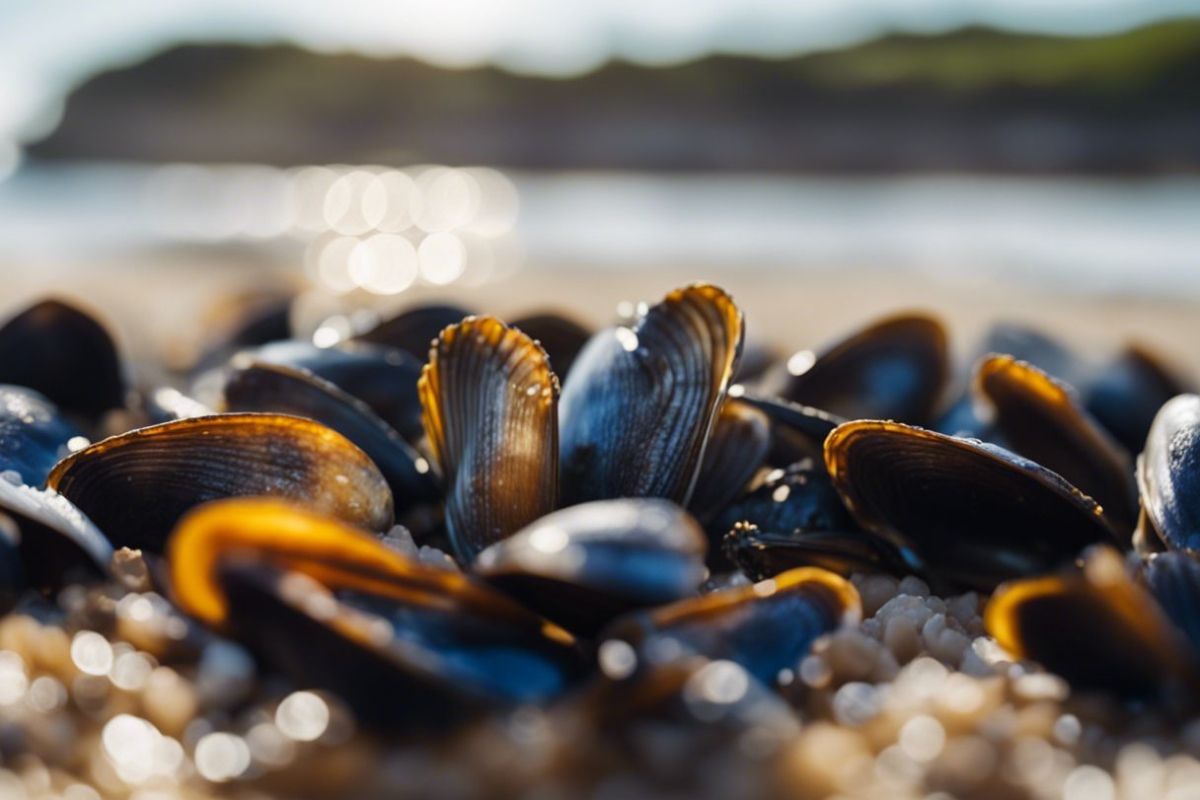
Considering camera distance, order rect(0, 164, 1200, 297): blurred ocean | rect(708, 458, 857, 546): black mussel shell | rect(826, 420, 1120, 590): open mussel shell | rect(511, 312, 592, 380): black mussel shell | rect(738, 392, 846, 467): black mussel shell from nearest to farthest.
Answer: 1. rect(826, 420, 1120, 590): open mussel shell
2. rect(708, 458, 857, 546): black mussel shell
3. rect(738, 392, 846, 467): black mussel shell
4. rect(511, 312, 592, 380): black mussel shell
5. rect(0, 164, 1200, 297): blurred ocean

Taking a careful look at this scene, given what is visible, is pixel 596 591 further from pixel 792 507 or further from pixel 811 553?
pixel 792 507

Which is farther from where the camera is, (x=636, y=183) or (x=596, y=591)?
(x=636, y=183)

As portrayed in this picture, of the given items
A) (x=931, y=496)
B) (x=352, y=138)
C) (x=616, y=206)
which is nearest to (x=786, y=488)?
(x=931, y=496)

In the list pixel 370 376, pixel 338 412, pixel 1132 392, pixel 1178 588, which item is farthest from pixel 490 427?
pixel 1132 392

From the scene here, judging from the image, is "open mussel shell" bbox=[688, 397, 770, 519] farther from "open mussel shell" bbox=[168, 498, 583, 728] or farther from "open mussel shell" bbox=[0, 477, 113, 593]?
"open mussel shell" bbox=[0, 477, 113, 593]

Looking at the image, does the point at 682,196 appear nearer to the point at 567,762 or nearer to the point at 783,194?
the point at 783,194

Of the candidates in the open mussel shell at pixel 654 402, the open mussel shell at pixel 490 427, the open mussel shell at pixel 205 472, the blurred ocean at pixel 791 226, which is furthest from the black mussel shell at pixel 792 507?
the blurred ocean at pixel 791 226

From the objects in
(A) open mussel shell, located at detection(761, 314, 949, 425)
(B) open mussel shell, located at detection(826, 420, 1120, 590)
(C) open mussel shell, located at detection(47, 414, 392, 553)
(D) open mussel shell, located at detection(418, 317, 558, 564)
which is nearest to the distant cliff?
(A) open mussel shell, located at detection(761, 314, 949, 425)
